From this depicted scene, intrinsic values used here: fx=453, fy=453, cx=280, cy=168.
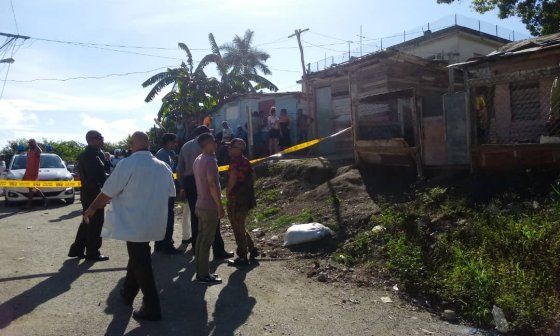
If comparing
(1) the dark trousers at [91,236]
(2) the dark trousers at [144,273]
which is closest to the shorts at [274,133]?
(1) the dark trousers at [91,236]

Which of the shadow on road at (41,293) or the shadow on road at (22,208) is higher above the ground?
the shadow on road at (22,208)

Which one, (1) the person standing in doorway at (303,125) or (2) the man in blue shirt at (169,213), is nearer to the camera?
(2) the man in blue shirt at (169,213)

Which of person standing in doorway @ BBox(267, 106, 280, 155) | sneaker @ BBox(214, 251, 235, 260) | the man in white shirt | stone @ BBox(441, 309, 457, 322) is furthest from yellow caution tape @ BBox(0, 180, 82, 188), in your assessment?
stone @ BBox(441, 309, 457, 322)

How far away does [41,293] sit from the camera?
4.94 meters

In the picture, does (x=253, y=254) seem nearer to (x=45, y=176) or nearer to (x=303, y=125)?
(x=45, y=176)

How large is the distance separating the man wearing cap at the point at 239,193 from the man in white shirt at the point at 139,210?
1.82 meters

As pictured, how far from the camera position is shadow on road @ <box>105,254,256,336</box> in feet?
13.2

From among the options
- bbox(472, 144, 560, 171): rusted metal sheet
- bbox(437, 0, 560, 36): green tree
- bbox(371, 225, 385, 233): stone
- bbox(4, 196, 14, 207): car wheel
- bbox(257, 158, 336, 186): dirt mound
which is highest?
bbox(437, 0, 560, 36): green tree

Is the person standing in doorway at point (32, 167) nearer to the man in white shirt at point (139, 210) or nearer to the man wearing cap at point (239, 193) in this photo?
the man wearing cap at point (239, 193)

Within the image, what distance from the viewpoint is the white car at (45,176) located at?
12320 millimetres

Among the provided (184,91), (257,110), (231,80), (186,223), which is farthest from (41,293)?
(231,80)

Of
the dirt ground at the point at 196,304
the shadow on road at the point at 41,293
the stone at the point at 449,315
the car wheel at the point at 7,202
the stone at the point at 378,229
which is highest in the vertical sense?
the car wheel at the point at 7,202

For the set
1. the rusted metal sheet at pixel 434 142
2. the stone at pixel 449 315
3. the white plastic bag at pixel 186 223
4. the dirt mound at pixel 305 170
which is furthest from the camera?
the dirt mound at pixel 305 170

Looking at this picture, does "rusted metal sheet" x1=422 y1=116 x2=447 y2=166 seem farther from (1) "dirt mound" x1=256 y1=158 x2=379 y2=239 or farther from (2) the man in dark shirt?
(2) the man in dark shirt
